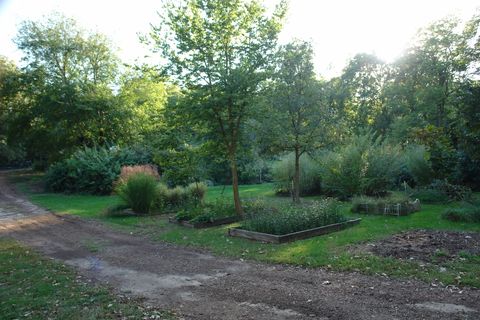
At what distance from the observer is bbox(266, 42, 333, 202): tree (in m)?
13.3

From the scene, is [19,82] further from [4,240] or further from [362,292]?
[362,292]

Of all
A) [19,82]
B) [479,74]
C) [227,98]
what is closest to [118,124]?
[19,82]

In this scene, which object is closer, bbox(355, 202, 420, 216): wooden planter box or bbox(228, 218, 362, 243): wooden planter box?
bbox(228, 218, 362, 243): wooden planter box

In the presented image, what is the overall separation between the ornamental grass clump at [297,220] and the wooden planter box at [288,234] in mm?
230

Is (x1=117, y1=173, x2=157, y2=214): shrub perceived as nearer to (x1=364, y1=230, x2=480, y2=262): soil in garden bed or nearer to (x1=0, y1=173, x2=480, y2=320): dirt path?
(x1=0, y1=173, x2=480, y2=320): dirt path

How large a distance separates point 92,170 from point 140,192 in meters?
10.1

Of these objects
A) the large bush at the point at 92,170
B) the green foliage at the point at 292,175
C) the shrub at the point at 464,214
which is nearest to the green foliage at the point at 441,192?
the shrub at the point at 464,214

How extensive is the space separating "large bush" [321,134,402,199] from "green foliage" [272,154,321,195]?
6.63ft

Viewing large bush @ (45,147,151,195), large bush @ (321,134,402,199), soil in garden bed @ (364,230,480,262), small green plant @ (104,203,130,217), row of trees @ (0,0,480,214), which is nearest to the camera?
soil in garden bed @ (364,230,480,262)

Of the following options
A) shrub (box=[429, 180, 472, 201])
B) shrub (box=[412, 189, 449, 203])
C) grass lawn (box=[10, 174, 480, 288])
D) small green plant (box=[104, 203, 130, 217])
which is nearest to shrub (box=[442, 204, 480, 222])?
grass lawn (box=[10, 174, 480, 288])

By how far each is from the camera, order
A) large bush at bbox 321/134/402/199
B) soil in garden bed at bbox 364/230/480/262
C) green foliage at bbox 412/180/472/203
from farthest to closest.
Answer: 1. large bush at bbox 321/134/402/199
2. green foliage at bbox 412/180/472/203
3. soil in garden bed at bbox 364/230/480/262

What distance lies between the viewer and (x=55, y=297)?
19.0 ft

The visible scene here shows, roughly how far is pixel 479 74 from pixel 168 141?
18.9m

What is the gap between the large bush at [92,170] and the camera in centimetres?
2327
